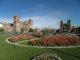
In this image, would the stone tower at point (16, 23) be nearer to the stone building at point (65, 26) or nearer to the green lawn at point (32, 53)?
the stone building at point (65, 26)

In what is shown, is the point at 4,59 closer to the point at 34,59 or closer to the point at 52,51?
the point at 34,59

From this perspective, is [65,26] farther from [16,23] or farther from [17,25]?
[16,23]

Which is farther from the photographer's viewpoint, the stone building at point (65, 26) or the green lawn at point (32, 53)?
the stone building at point (65, 26)

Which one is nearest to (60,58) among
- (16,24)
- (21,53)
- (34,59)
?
(34,59)

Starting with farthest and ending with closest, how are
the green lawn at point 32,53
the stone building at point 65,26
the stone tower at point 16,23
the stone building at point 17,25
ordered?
the stone building at point 17,25 < the stone tower at point 16,23 < the stone building at point 65,26 < the green lawn at point 32,53

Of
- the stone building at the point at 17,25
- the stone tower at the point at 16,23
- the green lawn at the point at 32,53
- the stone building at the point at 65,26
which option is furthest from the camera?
the stone building at the point at 17,25

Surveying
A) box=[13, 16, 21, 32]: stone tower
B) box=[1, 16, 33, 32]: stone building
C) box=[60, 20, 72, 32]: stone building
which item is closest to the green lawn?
box=[60, 20, 72, 32]: stone building

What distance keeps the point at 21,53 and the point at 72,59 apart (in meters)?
3.18

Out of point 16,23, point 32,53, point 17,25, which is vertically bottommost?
point 32,53

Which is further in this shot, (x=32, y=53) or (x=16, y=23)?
(x=16, y=23)

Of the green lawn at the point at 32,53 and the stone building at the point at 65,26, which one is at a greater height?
the stone building at the point at 65,26

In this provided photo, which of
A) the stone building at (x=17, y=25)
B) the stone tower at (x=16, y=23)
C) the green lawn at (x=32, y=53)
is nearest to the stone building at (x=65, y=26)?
the stone building at (x=17, y=25)

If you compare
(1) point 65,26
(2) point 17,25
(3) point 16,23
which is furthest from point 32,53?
(3) point 16,23

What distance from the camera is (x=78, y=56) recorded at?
8.93m
